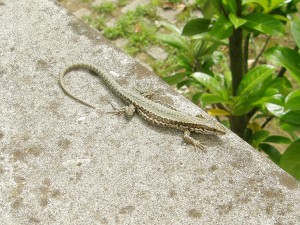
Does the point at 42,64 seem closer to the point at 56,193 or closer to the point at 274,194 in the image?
the point at 56,193

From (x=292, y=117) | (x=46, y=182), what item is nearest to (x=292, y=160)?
(x=292, y=117)

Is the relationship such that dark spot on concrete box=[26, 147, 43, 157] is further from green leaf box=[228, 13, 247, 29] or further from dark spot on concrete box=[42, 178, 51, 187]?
green leaf box=[228, 13, 247, 29]

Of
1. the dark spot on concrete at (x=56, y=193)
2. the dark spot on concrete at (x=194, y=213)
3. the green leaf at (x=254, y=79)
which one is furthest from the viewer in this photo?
the green leaf at (x=254, y=79)

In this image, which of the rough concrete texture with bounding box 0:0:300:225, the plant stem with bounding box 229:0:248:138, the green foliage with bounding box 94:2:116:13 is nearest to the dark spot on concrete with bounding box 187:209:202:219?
the rough concrete texture with bounding box 0:0:300:225

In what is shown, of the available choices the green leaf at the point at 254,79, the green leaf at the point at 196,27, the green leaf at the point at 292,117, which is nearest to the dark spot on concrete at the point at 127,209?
the green leaf at the point at 292,117

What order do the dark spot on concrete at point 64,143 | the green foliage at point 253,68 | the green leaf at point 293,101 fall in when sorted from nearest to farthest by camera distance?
the green leaf at point 293,101, the dark spot on concrete at point 64,143, the green foliage at point 253,68

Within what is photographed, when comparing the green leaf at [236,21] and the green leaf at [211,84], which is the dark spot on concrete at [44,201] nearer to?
the green leaf at [211,84]
